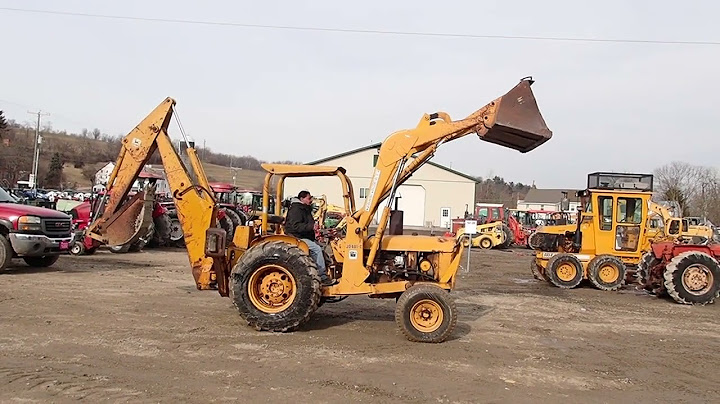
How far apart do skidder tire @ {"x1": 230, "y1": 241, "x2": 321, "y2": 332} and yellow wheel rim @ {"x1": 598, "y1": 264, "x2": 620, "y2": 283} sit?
8.48 metres

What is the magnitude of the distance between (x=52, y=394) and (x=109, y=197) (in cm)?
638

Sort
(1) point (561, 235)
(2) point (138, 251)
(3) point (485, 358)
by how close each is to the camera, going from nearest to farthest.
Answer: (3) point (485, 358) → (1) point (561, 235) → (2) point (138, 251)

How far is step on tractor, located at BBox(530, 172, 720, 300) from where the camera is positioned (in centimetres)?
1384

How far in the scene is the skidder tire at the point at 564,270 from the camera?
14.0 m

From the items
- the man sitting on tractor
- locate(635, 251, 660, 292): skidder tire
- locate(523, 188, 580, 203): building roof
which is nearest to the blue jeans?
the man sitting on tractor

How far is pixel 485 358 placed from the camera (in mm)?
6965

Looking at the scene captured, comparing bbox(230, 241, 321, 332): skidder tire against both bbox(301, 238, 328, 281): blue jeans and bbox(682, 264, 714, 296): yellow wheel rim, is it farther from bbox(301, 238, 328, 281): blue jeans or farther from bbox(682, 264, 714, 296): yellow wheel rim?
bbox(682, 264, 714, 296): yellow wheel rim

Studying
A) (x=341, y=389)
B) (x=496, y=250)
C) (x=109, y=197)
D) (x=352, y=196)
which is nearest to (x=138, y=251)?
(x=109, y=197)

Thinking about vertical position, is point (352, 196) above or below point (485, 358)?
above

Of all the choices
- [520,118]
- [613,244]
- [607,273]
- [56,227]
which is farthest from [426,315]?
[56,227]

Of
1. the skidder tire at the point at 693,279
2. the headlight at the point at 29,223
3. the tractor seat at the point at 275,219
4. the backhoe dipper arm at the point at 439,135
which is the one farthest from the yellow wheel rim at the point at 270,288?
the skidder tire at the point at 693,279

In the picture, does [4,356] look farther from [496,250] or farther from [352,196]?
[496,250]

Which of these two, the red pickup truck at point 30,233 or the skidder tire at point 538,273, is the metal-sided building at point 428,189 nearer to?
the skidder tire at point 538,273

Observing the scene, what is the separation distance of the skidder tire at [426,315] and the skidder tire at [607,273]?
7406 millimetres
